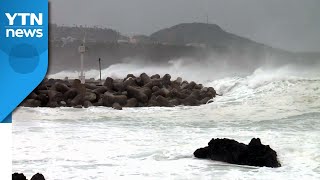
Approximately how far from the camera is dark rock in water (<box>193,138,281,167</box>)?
10.5 feet

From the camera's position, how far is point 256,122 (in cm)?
580

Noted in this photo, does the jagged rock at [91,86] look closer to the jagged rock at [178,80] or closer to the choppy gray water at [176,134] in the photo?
the choppy gray water at [176,134]

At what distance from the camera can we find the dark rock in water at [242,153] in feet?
10.5

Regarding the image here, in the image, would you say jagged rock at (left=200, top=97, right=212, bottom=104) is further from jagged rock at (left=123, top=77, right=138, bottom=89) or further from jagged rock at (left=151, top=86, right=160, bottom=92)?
jagged rock at (left=123, top=77, right=138, bottom=89)

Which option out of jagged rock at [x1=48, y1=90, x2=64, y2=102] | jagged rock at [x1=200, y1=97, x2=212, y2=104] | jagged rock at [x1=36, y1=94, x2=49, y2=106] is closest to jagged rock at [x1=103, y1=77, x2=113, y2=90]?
jagged rock at [x1=48, y1=90, x2=64, y2=102]

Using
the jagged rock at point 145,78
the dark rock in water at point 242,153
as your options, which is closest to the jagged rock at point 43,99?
the jagged rock at point 145,78

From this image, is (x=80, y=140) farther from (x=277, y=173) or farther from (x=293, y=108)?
(x=293, y=108)

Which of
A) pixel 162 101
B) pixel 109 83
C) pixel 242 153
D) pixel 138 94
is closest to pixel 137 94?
pixel 138 94

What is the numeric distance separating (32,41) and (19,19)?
6 centimetres

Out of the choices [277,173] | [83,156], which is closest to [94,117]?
[83,156]

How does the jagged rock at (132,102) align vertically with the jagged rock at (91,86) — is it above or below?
below

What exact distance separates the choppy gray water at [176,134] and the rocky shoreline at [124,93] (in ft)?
0.61

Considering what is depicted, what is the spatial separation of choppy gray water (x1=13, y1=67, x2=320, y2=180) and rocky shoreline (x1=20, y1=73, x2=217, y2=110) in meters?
0.19

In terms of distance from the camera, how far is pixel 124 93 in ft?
22.2
